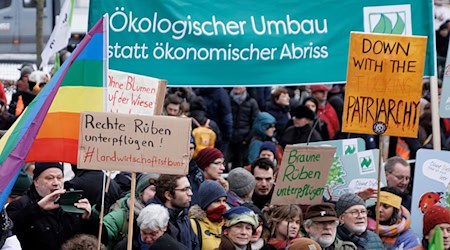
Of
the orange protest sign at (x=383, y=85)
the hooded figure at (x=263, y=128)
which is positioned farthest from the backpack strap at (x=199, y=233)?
the hooded figure at (x=263, y=128)

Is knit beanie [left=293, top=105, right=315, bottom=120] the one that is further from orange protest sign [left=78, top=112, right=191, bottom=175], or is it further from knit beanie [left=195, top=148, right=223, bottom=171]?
orange protest sign [left=78, top=112, right=191, bottom=175]

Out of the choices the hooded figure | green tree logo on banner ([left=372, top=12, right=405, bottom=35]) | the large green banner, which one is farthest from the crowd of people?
the hooded figure

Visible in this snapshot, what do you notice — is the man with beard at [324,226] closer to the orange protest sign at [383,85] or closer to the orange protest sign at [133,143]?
the orange protest sign at [383,85]

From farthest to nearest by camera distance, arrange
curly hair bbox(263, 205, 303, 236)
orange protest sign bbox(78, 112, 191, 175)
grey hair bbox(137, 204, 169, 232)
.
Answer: curly hair bbox(263, 205, 303, 236), grey hair bbox(137, 204, 169, 232), orange protest sign bbox(78, 112, 191, 175)

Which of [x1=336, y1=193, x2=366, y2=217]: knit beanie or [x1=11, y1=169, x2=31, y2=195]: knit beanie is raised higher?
[x1=11, y1=169, x2=31, y2=195]: knit beanie

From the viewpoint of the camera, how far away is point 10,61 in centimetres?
2197

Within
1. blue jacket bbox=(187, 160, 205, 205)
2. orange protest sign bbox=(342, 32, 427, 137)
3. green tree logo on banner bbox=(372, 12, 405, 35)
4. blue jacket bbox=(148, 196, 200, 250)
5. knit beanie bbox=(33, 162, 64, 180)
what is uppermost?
green tree logo on banner bbox=(372, 12, 405, 35)

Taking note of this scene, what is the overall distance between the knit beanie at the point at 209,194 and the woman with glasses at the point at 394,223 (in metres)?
1.38

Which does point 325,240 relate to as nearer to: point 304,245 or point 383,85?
point 304,245

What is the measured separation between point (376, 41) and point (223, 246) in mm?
2345

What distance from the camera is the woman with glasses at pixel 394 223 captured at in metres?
10.7

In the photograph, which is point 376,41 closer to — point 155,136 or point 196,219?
point 196,219

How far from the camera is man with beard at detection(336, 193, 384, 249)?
10.3 m

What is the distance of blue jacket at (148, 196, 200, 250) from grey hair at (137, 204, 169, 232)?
21 centimetres
